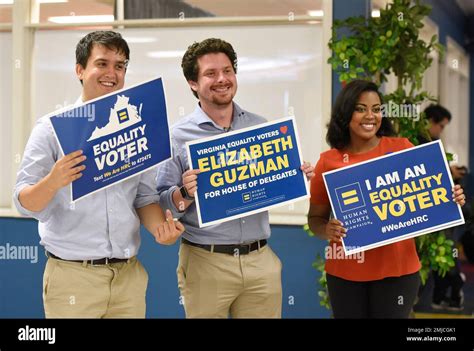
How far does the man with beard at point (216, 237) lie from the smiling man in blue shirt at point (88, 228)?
5.5 inches

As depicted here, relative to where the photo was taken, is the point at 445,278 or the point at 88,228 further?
the point at 445,278

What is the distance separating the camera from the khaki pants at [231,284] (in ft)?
9.27

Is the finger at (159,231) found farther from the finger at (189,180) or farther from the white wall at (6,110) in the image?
the white wall at (6,110)

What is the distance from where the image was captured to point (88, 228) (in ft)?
8.94

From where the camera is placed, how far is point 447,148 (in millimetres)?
3414

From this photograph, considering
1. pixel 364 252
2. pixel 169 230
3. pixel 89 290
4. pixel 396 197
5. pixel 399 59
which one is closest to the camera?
pixel 89 290

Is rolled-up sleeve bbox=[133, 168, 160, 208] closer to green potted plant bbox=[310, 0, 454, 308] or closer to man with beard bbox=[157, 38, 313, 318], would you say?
man with beard bbox=[157, 38, 313, 318]

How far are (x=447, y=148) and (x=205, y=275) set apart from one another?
4.73 ft

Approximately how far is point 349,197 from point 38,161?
1.33 m

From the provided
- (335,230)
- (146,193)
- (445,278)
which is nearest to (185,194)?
(146,193)

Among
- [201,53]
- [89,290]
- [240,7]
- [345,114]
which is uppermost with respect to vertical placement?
[240,7]

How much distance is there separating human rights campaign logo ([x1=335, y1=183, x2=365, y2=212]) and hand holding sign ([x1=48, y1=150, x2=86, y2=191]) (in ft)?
3.68

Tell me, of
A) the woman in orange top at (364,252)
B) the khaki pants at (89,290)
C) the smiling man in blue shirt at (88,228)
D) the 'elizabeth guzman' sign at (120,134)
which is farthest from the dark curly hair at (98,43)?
Answer: the woman in orange top at (364,252)

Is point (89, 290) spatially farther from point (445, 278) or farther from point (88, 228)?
point (445, 278)
